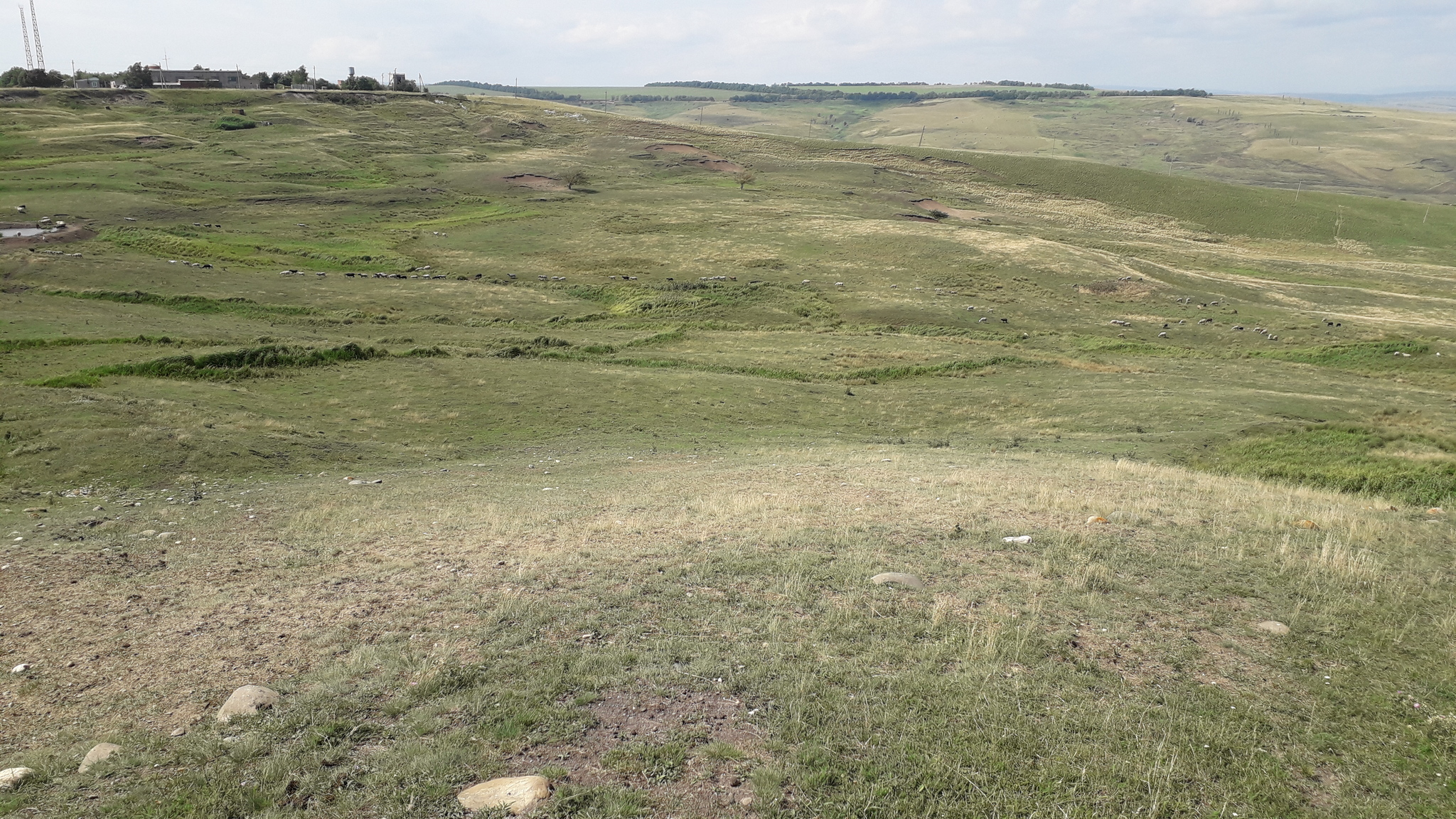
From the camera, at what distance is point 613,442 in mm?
27453

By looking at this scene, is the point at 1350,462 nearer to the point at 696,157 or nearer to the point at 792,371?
the point at 792,371

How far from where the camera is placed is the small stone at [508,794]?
22.2ft

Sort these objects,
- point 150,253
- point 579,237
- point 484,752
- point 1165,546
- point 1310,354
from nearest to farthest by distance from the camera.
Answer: point 484,752
point 1165,546
point 1310,354
point 150,253
point 579,237

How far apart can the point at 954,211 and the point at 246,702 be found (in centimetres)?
9581

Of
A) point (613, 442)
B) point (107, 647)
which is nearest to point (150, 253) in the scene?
point (613, 442)

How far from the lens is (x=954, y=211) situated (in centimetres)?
9469

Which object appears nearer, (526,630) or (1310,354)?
(526,630)

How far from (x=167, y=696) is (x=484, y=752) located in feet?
14.2

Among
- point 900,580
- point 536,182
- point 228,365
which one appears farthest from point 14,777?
point 536,182

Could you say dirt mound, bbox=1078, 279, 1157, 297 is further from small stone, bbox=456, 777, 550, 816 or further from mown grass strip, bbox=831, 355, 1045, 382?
small stone, bbox=456, 777, 550, 816

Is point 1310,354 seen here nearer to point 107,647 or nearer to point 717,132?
point 107,647

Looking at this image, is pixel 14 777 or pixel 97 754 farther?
pixel 97 754

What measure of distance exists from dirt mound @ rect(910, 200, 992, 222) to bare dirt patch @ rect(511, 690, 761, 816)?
88.8 metres

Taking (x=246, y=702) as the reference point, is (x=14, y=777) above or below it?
above
